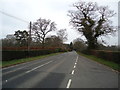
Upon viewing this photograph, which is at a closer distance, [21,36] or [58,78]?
[58,78]

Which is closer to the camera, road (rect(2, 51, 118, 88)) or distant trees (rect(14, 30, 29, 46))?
road (rect(2, 51, 118, 88))

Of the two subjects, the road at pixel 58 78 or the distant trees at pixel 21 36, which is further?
the distant trees at pixel 21 36

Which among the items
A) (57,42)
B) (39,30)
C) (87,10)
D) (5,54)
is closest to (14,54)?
(5,54)

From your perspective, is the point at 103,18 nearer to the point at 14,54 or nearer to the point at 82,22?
the point at 82,22

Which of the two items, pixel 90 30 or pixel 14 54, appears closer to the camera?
pixel 14 54

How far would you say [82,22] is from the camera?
180ft

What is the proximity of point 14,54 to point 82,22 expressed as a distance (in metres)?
26.5

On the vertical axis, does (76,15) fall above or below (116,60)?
above

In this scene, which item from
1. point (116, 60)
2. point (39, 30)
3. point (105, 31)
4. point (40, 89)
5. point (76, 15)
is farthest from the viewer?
point (39, 30)

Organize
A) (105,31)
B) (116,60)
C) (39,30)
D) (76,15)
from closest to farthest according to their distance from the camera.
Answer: (116,60) → (105,31) → (76,15) → (39,30)

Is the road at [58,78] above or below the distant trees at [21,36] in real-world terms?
below

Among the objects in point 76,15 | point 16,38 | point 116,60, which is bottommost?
point 116,60

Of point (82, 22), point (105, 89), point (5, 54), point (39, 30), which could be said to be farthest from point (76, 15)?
point (105, 89)

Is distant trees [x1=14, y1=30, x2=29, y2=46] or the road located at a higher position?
distant trees [x1=14, y1=30, x2=29, y2=46]
